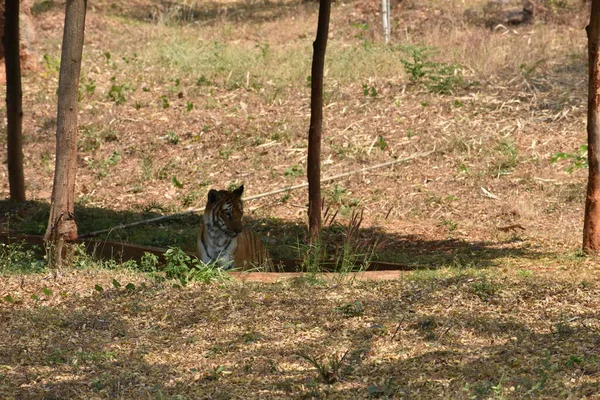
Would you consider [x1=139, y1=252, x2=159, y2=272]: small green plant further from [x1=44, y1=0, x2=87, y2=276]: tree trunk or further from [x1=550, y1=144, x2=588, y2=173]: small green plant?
[x1=550, y1=144, x2=588, y2=173]: small green plant

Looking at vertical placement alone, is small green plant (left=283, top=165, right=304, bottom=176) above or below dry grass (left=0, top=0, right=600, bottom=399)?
below

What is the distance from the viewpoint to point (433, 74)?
16781 millimetres

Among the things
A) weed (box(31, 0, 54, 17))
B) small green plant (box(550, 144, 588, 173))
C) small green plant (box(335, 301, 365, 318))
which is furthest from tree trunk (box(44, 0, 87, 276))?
weed (box(31, 0, 54, 17))

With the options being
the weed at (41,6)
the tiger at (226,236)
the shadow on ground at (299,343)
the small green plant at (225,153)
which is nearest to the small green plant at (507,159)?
the small green plant at (225,153)

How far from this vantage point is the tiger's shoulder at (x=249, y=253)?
30.5ft

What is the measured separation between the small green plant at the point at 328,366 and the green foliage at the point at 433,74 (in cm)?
1085

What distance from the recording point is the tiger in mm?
9258

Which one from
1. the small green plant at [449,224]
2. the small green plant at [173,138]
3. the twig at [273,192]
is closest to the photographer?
the twig at [273,192]

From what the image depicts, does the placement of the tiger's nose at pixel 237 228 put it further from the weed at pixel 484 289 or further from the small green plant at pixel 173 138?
the small green plant at pixel 173 138

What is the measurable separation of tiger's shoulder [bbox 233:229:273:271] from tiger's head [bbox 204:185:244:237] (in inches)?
5.6

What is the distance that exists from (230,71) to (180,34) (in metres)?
4.19

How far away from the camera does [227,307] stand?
693 centimetres

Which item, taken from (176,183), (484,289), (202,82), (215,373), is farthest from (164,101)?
(215,373)

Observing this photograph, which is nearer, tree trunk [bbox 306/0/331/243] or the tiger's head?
the tiger's head
